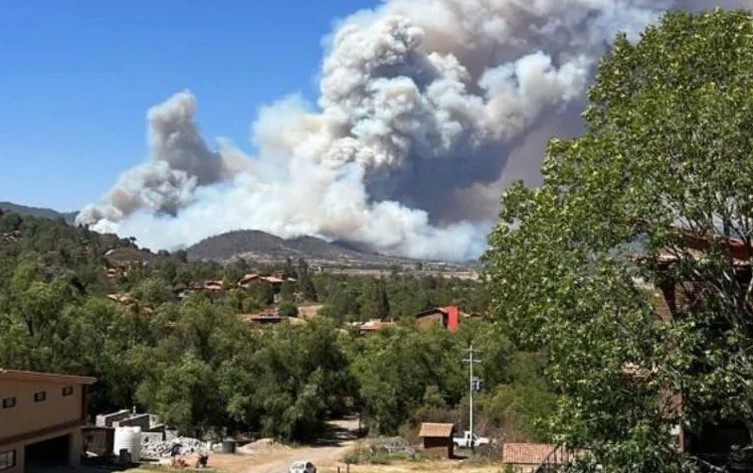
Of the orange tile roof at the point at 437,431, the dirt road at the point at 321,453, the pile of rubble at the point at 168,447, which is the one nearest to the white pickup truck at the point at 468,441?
the orange tile roof at the point at 437,431

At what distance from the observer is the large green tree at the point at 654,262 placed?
12.4 m

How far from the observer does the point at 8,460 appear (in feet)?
96.4

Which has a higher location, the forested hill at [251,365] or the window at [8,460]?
the forested hill at [251,365]

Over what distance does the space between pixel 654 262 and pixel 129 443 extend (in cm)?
2749

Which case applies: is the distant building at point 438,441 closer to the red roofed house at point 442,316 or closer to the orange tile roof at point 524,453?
the orange tile roof at point 524,453

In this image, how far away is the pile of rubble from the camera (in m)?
37.9

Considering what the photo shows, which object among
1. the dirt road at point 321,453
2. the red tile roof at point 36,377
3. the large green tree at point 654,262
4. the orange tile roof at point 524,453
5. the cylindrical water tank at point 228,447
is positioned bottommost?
the dirt road at point 321,453

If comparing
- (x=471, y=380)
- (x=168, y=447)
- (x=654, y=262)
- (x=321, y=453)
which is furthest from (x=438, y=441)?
(x=654, y=262)

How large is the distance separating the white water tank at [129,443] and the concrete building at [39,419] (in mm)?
1995

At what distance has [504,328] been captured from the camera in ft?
54.2

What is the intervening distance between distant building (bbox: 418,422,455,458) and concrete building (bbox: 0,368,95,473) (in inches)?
566

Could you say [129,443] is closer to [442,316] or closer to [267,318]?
[442,316]

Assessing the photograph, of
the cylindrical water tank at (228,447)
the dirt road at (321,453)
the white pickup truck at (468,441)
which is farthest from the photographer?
the white pickup truck at (468,441)

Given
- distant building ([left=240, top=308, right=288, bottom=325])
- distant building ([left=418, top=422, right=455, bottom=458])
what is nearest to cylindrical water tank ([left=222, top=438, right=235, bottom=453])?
A: distant building ([left=418, top=422, right=455, bottom=458])
